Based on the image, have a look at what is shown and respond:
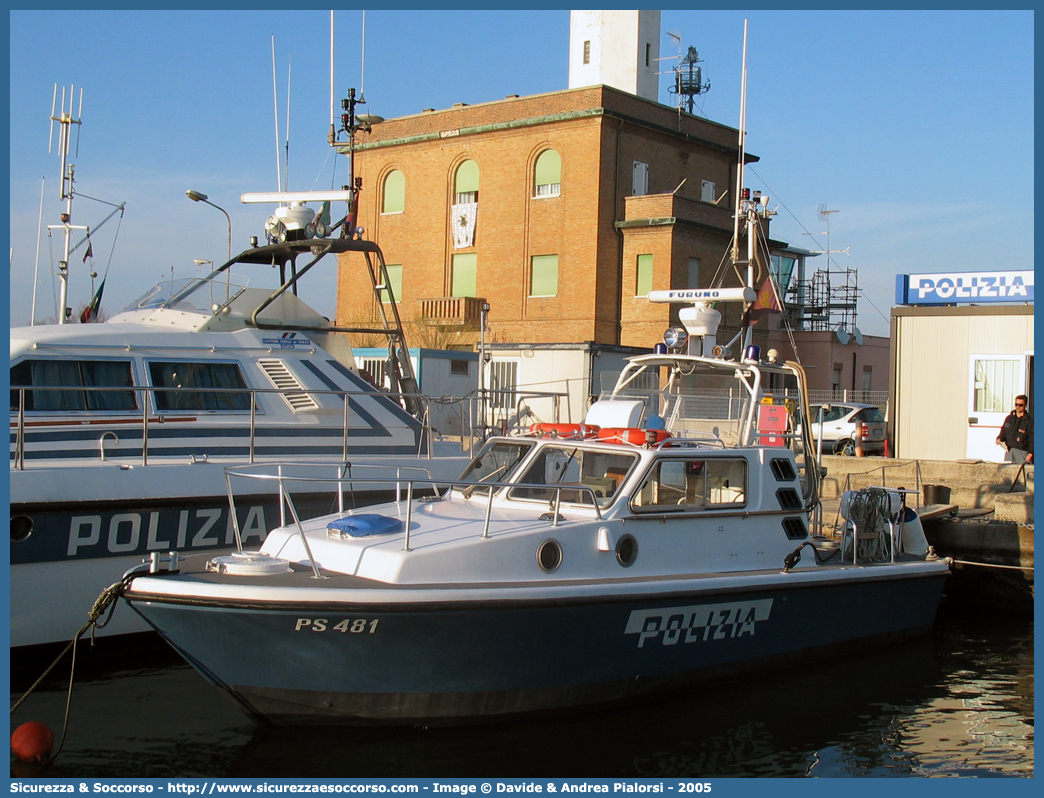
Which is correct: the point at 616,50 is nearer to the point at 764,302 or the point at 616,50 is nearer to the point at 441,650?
the point at 764,302

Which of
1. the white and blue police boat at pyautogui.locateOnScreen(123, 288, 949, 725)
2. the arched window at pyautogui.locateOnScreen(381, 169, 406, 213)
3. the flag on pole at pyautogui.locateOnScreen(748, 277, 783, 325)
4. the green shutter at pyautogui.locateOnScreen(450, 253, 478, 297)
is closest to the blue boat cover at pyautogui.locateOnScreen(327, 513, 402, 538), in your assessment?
the white and blue police boat at pyautogui.locateOnScreen(123, 288, 949, 725)

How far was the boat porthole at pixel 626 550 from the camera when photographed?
766cm

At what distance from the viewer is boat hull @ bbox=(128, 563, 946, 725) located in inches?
262

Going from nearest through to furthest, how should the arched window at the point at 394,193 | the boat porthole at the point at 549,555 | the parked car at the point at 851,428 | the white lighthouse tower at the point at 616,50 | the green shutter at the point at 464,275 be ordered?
the boat porthole at the point at 549,555 < the parked car at the point at 851,428 < the green shutter at the point at 464,275 < the arched window at the point at 394,193 < the white lighthouse tower at the point at 616,50

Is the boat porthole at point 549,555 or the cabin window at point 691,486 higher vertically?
the cabin window at point 691,486

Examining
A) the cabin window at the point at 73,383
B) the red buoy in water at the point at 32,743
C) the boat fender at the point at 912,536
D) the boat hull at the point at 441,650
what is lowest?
the red buoy in water at the point at 32,743

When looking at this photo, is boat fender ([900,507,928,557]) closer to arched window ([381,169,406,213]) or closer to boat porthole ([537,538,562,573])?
boat porthole ([537,538,562,573])

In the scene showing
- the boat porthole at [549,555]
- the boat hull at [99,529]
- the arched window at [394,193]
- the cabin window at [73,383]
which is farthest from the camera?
the arched window at [394,193]

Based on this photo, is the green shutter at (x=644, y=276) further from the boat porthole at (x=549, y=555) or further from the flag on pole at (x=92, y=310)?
the boat porthole at (x=549, y=555)

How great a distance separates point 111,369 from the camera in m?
9.95

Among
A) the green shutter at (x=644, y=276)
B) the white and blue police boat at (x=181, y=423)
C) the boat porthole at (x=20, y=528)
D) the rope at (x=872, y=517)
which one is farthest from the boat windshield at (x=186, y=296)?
the green shutter at (x=644, y=276)

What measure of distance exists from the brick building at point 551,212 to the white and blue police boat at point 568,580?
18069mm

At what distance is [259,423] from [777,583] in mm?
5397

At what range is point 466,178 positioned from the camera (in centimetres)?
3116
